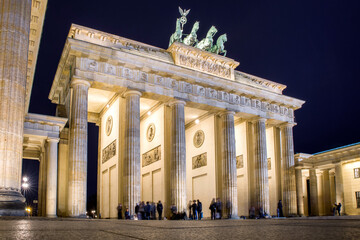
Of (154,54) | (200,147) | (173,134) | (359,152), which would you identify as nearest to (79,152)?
(173,134)

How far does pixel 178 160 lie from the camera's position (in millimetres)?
25875

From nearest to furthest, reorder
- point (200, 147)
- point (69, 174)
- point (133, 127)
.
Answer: point (69, 174) → point (133, 127) → point (200, 147)

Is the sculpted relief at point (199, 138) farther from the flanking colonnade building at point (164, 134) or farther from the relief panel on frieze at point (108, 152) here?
the relief panel on frieze at point (108, 152)

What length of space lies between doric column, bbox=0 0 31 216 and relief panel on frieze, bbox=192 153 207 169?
2314 centimetres

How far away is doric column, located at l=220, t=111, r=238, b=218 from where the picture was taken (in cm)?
2802

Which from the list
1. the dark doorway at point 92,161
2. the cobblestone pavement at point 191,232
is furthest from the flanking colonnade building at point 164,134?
the dark doorway at point 92,161

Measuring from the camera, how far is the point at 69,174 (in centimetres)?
2212

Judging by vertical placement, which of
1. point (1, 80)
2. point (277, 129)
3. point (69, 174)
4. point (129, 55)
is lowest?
point (69, 174)

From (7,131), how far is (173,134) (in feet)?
58.4

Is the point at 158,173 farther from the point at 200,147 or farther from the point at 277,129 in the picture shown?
the point at 277,129

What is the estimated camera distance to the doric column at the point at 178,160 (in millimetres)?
25344

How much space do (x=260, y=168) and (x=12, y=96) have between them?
79.6 ft

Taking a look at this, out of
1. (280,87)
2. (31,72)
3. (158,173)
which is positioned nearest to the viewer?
(31,72)

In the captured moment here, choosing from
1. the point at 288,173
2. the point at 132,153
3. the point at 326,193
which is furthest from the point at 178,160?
the point at 326,193
